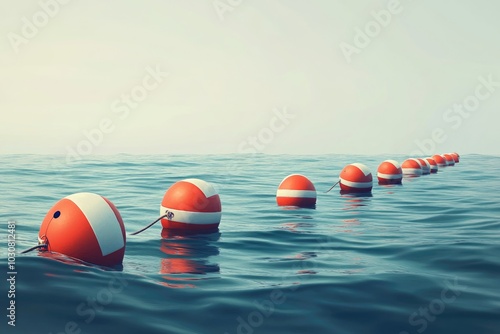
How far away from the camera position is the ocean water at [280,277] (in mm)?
5945

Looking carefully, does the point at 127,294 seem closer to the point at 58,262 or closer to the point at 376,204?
the point at 58,262

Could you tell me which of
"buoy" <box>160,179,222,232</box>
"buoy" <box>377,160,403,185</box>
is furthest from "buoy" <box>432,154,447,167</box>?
"buoy" <box>160,179,222,232</box>

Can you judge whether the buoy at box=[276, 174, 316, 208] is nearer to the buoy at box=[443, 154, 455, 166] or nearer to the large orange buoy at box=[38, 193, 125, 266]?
the large orange buoy at box=[38, 193, 125, 266]

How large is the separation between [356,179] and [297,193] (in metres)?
5.05

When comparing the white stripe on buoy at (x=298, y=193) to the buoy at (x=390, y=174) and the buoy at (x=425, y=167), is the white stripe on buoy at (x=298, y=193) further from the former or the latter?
the buoy at (x=425, y=167)

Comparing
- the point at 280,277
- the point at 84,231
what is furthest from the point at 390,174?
the point at 84,231

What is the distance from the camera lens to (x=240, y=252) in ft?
33.8

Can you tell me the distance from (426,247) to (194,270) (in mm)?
4691

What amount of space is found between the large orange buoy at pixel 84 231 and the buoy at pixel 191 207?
3404 mm

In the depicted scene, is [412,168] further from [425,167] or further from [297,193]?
[297,193]

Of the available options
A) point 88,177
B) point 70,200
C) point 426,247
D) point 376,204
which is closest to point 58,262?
point 70,200

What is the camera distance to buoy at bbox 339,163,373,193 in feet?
68.4

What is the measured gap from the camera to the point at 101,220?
7.91 m

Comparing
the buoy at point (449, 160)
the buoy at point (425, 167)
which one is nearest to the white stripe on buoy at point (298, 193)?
the buoy at point (425, 167)
